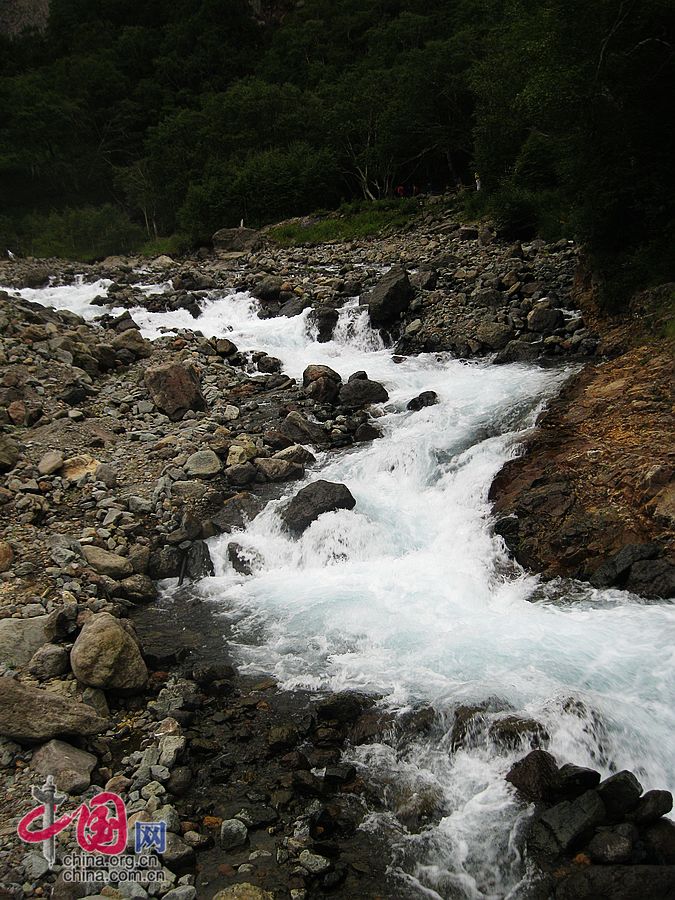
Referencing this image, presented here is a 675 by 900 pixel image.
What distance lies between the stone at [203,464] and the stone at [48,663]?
5.47 metres

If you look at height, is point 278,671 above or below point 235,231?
below

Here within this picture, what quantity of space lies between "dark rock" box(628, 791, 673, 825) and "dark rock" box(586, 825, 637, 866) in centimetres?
21

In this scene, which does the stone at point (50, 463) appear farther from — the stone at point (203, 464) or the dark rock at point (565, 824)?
the dark rock at point (565, 824)

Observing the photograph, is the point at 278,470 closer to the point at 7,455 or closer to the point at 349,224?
the point at 7,455

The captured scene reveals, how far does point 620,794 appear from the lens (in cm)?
567

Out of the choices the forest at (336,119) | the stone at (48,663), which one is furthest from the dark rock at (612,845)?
the forest at (336,119)

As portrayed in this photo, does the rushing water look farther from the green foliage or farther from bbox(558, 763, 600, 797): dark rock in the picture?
the green foliage

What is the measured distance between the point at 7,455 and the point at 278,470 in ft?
18.1

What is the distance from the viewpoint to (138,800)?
20.2 feet

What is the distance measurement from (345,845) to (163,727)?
8.65 ft

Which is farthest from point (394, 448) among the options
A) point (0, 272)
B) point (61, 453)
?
point (0, 272)

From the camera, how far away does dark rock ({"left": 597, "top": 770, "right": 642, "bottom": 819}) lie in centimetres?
563

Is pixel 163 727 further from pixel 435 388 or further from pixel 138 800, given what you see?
pixel 435 388

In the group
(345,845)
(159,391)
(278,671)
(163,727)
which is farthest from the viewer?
(159,391)
